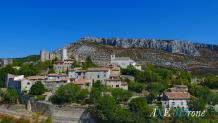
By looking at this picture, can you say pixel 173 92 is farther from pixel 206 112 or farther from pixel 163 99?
pixel 206 112

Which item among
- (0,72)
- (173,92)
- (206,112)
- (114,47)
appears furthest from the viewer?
(114,47)

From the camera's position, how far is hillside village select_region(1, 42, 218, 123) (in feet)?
185

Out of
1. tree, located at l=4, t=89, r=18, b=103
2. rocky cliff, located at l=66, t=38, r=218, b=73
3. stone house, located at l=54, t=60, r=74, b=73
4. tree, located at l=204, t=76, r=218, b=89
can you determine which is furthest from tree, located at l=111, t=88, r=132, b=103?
rocky cliff, located at l=66, t=38, r=218, b=73

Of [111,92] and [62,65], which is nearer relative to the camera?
[111,92]

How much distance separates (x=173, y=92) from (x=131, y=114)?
10.7 m

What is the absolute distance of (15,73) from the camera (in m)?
79.7

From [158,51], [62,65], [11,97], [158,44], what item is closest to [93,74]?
[62,65]

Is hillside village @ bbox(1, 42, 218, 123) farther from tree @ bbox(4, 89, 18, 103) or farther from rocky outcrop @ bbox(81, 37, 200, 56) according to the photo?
rocky outcrop @ bbox(81, 37, 200, 56)

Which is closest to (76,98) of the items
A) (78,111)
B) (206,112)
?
(78,111)

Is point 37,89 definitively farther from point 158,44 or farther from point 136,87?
point 158,44

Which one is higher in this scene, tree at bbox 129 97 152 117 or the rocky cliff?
the rocky cliff

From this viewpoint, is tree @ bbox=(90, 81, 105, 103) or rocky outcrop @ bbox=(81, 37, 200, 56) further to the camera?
rocky outcrop @ bbox=(81, 37, 200, 56)

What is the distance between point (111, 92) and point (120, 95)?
138cm

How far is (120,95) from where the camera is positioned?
61.0 m
